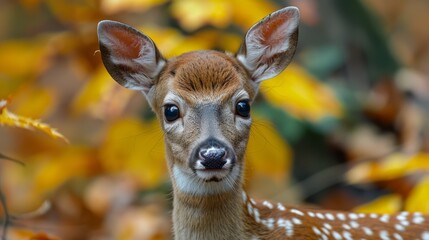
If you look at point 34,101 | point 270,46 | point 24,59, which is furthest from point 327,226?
point 24,59

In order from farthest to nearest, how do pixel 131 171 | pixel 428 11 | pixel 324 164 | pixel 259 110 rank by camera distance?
pixel 428 11, pixel 324 164, pixel 259 110, pixel 131 171

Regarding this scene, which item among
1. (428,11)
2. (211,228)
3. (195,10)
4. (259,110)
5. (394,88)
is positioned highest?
(428,11)

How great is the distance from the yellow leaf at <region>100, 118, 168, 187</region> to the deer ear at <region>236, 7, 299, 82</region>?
2.09 metres

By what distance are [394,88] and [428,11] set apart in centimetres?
472

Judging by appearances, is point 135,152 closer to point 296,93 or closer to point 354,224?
point 296,93

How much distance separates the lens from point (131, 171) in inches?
312

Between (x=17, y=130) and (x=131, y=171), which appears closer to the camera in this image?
(x=131, y=171)

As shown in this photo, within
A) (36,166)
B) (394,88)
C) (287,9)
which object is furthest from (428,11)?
(287,9)

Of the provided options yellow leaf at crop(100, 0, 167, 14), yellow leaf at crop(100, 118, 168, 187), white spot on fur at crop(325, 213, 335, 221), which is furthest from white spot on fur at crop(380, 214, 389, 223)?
yellow leaf at crop(100, 118, 168, 187)

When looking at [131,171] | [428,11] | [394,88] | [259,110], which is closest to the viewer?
[131,171]

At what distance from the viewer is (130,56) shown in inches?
214

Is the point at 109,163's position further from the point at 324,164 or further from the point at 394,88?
the point at 394,88

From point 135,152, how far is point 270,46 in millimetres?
2385

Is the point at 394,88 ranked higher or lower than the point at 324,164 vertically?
higher
